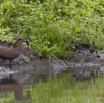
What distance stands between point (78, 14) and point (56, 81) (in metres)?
3.70

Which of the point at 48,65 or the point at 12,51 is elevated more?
the point at 12,51

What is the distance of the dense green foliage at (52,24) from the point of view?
Answer: 12969 mm

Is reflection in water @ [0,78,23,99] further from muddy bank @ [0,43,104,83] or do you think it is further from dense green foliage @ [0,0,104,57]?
dense green foliage @ [0,0,104,57]

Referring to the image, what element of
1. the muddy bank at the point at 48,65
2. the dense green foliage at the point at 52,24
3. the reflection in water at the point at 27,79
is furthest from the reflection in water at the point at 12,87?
the dense green foliage at the point at 52,24

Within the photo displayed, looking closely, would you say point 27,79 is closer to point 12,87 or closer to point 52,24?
point 12,87

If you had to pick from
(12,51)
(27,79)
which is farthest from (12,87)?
(12,51)

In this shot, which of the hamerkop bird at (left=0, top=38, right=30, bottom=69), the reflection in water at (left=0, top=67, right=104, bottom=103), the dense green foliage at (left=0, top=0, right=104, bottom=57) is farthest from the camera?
the dense green foliage at (left=0, top=0, right=104, bottom=57)

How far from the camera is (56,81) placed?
1051 centimetres

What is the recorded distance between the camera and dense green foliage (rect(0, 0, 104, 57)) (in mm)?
12969

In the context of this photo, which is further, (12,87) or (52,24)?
(52,24)

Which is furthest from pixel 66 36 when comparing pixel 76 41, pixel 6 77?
pixel 6 77

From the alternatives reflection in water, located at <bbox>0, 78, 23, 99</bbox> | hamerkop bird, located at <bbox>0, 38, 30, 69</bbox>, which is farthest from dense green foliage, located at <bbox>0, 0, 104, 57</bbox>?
reflection in water, located at <bbox>0, 78, 23, 99</bbox>

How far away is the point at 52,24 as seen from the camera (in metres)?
13.1

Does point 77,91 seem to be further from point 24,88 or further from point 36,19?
point 36,19
